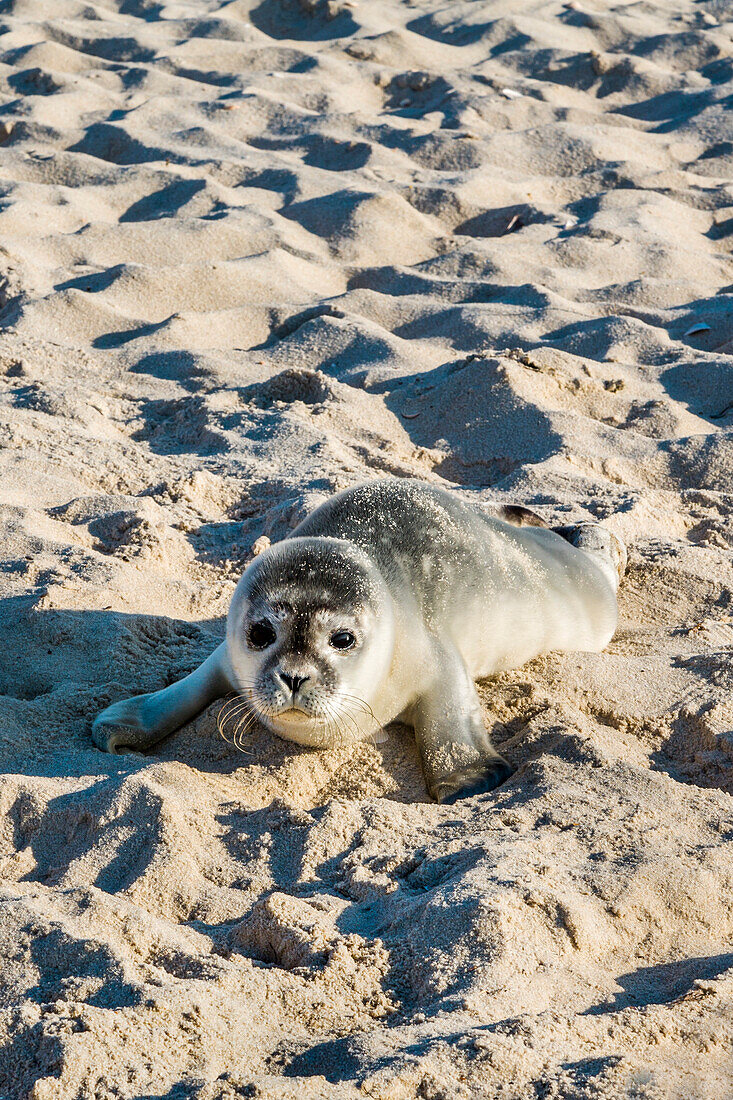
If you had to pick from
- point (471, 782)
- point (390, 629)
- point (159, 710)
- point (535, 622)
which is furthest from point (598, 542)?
point (159, 710)

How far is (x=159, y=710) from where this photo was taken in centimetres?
326

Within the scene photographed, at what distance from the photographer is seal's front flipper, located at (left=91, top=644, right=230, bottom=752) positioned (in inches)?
124

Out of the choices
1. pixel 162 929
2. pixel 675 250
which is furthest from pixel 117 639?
pixel 675 250

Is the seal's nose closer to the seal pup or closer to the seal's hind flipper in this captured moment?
the seal pup

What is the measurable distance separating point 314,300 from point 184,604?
9.28 feet

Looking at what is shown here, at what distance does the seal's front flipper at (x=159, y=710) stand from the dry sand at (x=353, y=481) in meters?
0.06

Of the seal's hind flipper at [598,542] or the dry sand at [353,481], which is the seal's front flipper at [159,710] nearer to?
the dry sand at [353,481]

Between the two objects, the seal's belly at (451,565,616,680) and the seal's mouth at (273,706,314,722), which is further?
the seal's belly at (451,565,616,680)

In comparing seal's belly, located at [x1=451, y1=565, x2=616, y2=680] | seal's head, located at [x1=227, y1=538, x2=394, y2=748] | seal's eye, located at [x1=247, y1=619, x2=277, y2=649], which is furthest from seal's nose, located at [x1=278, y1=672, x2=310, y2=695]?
seal's belly, located at [x1=451, y1=565, x2=616, y2=680]

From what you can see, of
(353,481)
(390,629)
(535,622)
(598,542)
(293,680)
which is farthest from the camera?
(353,481)

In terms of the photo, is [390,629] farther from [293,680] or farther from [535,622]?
[535,622]

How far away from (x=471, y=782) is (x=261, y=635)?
67 centimetres

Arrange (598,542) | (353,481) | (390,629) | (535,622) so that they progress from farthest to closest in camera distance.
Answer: (353,481)
(598,542)
(535,622)
(390,629)

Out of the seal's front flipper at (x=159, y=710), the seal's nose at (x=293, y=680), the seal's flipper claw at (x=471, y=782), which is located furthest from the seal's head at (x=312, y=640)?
the seal's flipper claw at (x=471, y=782)
